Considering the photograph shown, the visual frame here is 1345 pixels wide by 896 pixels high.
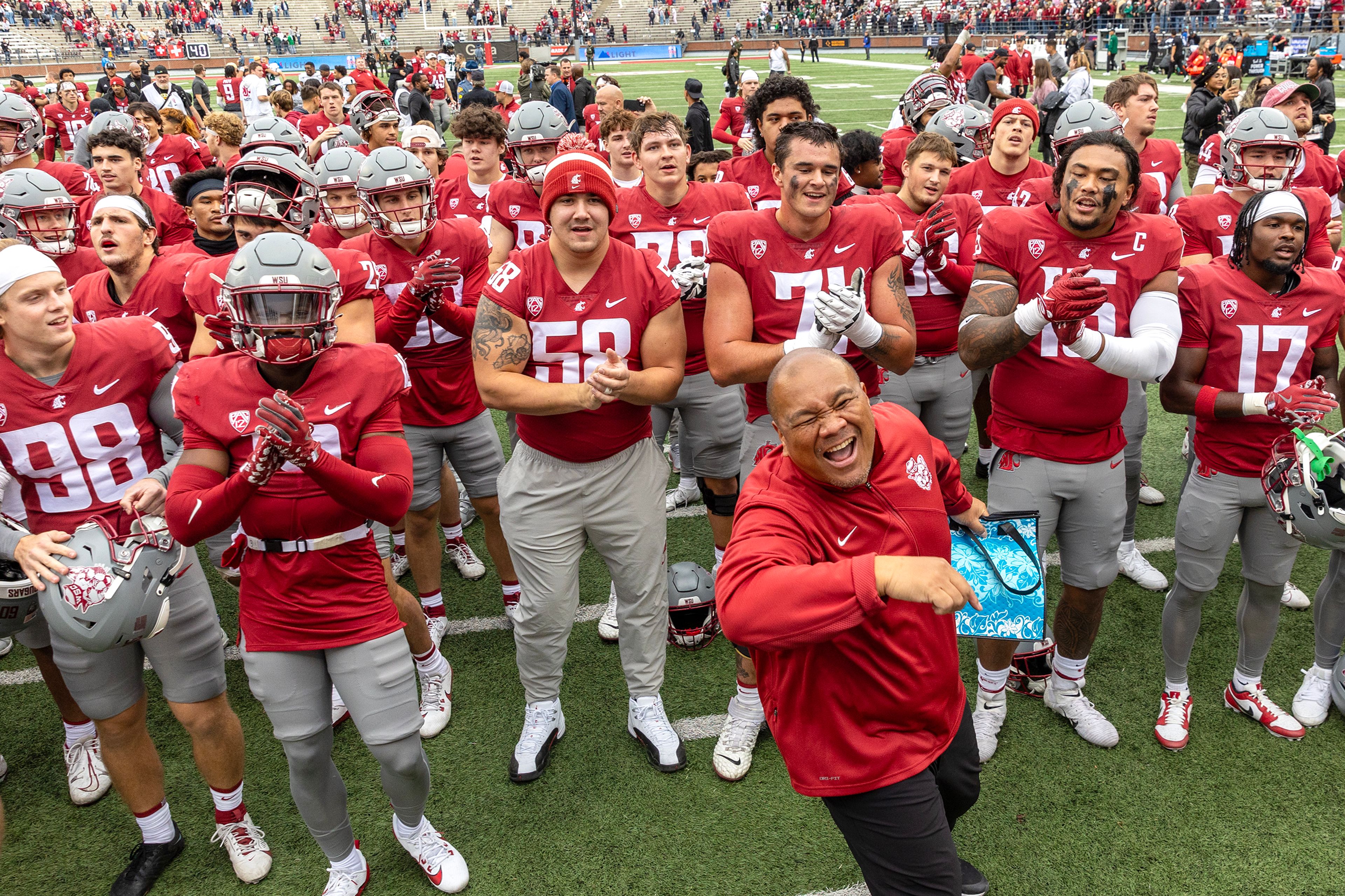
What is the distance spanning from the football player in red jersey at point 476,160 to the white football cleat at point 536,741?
3.42m

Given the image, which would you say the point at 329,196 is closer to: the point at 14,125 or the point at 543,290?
the point at 543,290

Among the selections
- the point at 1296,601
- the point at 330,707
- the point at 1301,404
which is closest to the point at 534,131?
the point at 330,707

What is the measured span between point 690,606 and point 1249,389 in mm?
2668

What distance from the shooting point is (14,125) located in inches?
272

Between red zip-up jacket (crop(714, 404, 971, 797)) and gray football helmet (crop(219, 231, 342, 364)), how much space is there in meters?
1.50

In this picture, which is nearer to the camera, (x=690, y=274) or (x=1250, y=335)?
(x=1250, y=335)

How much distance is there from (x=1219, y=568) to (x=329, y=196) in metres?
4.63

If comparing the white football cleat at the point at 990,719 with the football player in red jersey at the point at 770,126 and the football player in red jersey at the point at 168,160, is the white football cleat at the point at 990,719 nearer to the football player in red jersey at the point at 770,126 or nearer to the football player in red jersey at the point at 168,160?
the football player in red jersey at the point at 770,126

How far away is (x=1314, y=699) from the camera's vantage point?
424cm

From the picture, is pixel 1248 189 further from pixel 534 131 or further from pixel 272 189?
pixel 272 189

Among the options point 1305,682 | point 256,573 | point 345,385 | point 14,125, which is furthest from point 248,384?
point 14,125

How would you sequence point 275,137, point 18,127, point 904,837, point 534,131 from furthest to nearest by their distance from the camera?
point 18,127
point 534,131
point 275,137
point 904,837

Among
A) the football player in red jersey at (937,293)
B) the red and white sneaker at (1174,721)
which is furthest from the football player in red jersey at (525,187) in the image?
the red and white sneaker at (1174,721)

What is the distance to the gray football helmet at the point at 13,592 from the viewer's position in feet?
10.6
